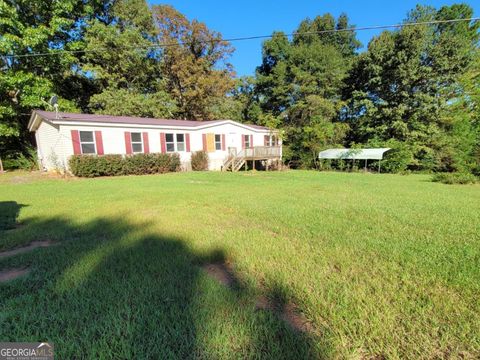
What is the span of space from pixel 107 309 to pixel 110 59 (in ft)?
77.9

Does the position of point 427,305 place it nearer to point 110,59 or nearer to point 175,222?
point 175,222

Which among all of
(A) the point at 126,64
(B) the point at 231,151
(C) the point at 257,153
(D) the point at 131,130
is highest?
(A) the point at 126,64

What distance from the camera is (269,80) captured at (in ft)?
79.9

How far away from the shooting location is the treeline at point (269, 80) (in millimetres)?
16219

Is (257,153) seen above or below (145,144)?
below

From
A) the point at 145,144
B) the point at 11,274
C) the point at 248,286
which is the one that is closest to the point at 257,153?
the point at 145,144

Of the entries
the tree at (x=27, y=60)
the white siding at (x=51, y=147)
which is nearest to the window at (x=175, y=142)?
the white siding at (x=51, y=147)

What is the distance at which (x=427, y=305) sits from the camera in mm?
2027

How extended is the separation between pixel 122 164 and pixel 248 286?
499 inches

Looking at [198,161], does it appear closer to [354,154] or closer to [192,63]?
[354,154]

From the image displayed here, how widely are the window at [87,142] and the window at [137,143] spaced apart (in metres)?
2.02

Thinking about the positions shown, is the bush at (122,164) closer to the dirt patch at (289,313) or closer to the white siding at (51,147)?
the white siding at (51,147)

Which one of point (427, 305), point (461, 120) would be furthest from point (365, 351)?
point (461, 120)

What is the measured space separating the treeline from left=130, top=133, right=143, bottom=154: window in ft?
16.2
